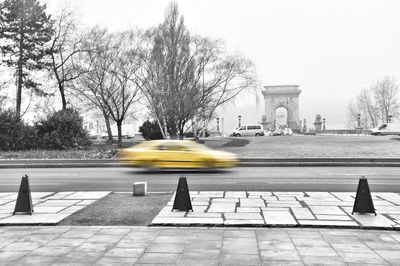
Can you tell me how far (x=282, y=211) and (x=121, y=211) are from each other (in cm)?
318

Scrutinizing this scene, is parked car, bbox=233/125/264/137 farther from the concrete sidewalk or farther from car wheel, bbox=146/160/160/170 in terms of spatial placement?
the concrete sidewalk

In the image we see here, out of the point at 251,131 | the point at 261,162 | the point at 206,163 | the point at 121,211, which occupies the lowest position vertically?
the point at 261,162

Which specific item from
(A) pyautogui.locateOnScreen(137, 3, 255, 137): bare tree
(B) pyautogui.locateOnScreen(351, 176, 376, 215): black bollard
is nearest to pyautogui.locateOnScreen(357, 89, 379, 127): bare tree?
(A) pyautogui.locateOnScreen(137, 3, 255, 137): bare tree

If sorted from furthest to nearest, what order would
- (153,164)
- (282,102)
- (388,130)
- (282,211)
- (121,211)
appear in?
(282,102), (388,130), (153,164), (121,211), (282,211)

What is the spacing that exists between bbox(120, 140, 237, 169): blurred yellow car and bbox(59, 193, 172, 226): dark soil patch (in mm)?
6324

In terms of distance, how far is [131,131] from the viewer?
70625mm

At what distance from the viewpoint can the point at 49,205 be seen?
29.5ft

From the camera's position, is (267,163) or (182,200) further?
(267,163)

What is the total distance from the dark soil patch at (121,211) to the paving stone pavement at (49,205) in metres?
→ 0.26


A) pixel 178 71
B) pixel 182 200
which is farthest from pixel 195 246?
pixel 178 71

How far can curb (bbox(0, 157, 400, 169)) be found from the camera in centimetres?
1959

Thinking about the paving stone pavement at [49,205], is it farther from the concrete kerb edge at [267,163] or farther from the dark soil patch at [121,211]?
the concrete kerb edge at [267,163]

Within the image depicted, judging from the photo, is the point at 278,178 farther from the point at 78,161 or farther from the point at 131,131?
the point at 131,131

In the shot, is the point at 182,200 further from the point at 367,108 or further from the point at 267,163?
the point at 367,108
